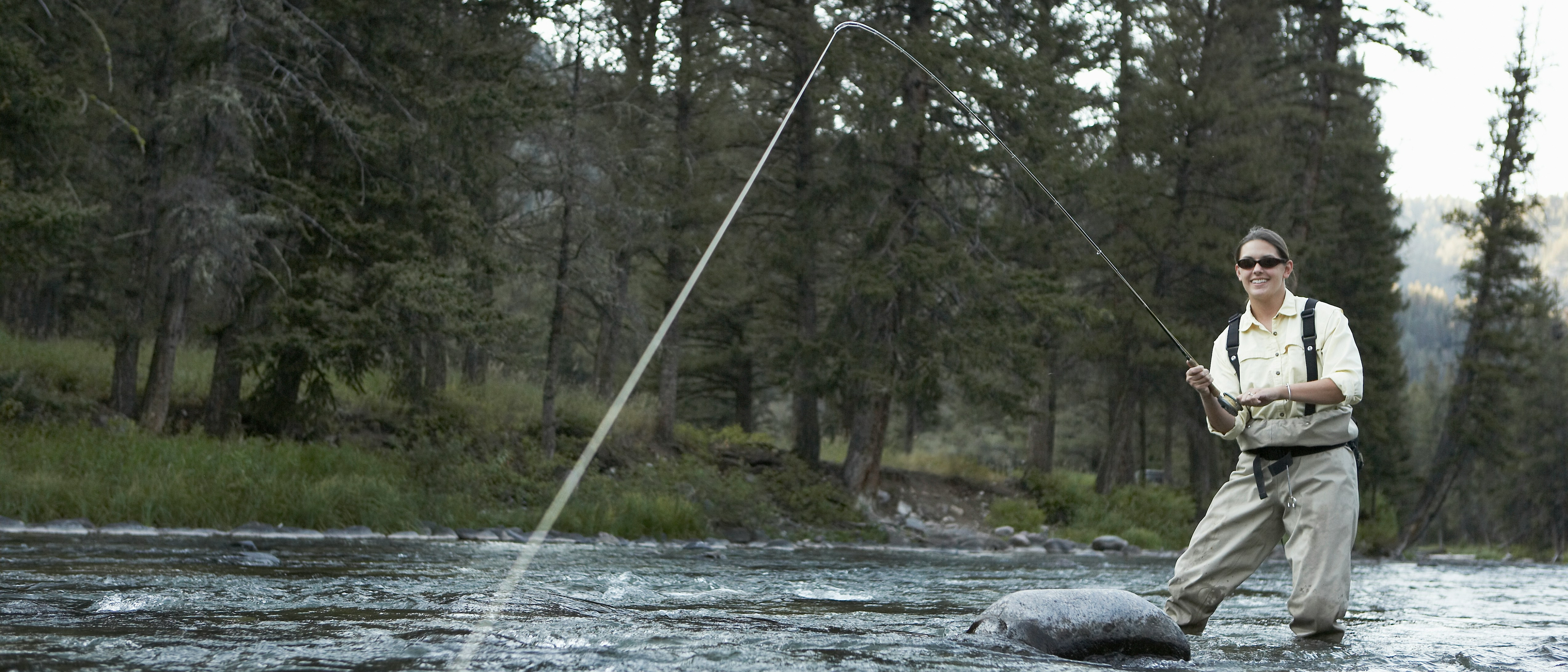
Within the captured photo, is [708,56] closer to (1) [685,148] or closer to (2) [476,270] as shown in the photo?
(1) [685,148]

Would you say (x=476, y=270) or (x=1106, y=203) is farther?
(x=1106, y=203)

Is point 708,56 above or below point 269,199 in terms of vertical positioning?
above

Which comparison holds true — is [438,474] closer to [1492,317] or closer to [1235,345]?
[1235,345]

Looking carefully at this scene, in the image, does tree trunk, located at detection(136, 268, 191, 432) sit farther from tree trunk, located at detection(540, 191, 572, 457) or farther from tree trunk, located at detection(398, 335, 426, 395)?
tree trunk, located at detection(540, 191, 572, 457)

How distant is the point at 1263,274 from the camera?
5.14 m

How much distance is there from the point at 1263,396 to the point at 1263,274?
0.61 metres

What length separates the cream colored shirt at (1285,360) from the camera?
4816 mm

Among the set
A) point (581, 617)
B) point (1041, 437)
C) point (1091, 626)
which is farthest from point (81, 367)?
point (1041, 437)

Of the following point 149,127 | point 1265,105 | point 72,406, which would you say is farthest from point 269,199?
point 1265,105

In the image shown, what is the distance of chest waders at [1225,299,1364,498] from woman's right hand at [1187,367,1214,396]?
0.37 metres

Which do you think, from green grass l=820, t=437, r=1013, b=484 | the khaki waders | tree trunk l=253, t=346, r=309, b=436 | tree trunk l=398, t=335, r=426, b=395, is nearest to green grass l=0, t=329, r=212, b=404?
tree trunk l=253, t=346, r=309, b=436

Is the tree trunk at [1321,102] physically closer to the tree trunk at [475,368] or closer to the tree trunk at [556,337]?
the tree trunk at [556,337]

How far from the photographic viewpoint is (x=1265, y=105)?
24.4m

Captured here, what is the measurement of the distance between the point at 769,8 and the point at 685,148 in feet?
9.67
